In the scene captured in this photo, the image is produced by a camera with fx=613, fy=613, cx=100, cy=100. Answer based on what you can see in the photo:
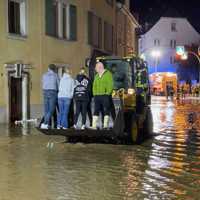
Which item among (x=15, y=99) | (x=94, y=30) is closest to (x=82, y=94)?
(x=15, y=99)

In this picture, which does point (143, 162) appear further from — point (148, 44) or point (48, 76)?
point (148, 44)

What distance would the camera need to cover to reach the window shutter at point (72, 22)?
1154 inches

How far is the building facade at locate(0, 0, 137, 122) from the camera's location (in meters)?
24.2

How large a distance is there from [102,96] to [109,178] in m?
5.05

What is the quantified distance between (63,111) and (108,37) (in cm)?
2239

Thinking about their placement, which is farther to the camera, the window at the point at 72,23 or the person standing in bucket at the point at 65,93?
the window at the point at 72,23

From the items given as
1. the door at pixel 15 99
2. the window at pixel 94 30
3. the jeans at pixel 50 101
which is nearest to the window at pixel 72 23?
the window at pixel 94 30

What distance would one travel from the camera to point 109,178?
1050cm

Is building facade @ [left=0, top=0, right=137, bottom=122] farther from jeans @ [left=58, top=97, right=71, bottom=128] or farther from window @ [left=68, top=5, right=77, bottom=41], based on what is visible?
jeans @ [left=58, top=97, right=71, bottom=128]

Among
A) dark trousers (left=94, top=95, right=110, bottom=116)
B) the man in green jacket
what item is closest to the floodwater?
the man in green jacket

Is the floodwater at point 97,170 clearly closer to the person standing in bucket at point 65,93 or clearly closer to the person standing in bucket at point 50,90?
the person standing in bucket at point 65,93

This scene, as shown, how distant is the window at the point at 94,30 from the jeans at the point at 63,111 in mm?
15402

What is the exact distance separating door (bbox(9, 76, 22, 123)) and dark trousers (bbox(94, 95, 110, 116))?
31.3 ft

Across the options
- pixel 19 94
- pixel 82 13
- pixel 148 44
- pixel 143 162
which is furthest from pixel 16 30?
pixel 148 44
